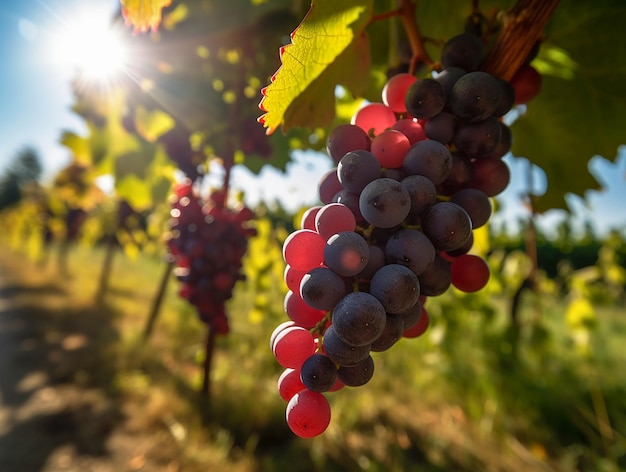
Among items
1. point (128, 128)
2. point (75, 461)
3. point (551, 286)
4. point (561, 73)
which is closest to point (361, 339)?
point (561, 73)

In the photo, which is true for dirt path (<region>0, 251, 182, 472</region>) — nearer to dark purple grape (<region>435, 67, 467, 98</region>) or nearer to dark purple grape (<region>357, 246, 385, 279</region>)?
dark purple grape (<region>357, 246, 385, 279</region>)

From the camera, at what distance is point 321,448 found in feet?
7.07

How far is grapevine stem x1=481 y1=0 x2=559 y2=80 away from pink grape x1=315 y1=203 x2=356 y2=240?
0.37 metres

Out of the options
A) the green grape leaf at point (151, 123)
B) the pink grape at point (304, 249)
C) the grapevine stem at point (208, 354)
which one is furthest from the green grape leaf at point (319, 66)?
the green grape leaf at point (151, 123)

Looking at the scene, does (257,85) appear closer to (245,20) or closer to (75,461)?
(245,20)

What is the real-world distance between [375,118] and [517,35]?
0.81 feet

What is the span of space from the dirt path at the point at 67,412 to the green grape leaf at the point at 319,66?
2.03 metres

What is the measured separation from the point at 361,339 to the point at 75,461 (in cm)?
253

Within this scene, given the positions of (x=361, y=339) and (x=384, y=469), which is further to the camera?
(x=384, y=469)

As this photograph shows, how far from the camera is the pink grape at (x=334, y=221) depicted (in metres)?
0.53

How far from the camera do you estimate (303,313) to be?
0.56m

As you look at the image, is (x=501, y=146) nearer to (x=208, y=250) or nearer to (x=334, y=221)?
(x=334, y=221)

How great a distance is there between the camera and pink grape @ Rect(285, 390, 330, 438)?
0.47 meters

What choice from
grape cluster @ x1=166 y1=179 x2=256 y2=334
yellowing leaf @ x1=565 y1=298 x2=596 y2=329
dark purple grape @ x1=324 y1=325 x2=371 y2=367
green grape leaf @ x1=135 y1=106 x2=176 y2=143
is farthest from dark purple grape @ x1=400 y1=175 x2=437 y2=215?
yellowing leaf @ x1=565 y1=298 x2=596 y2=329
